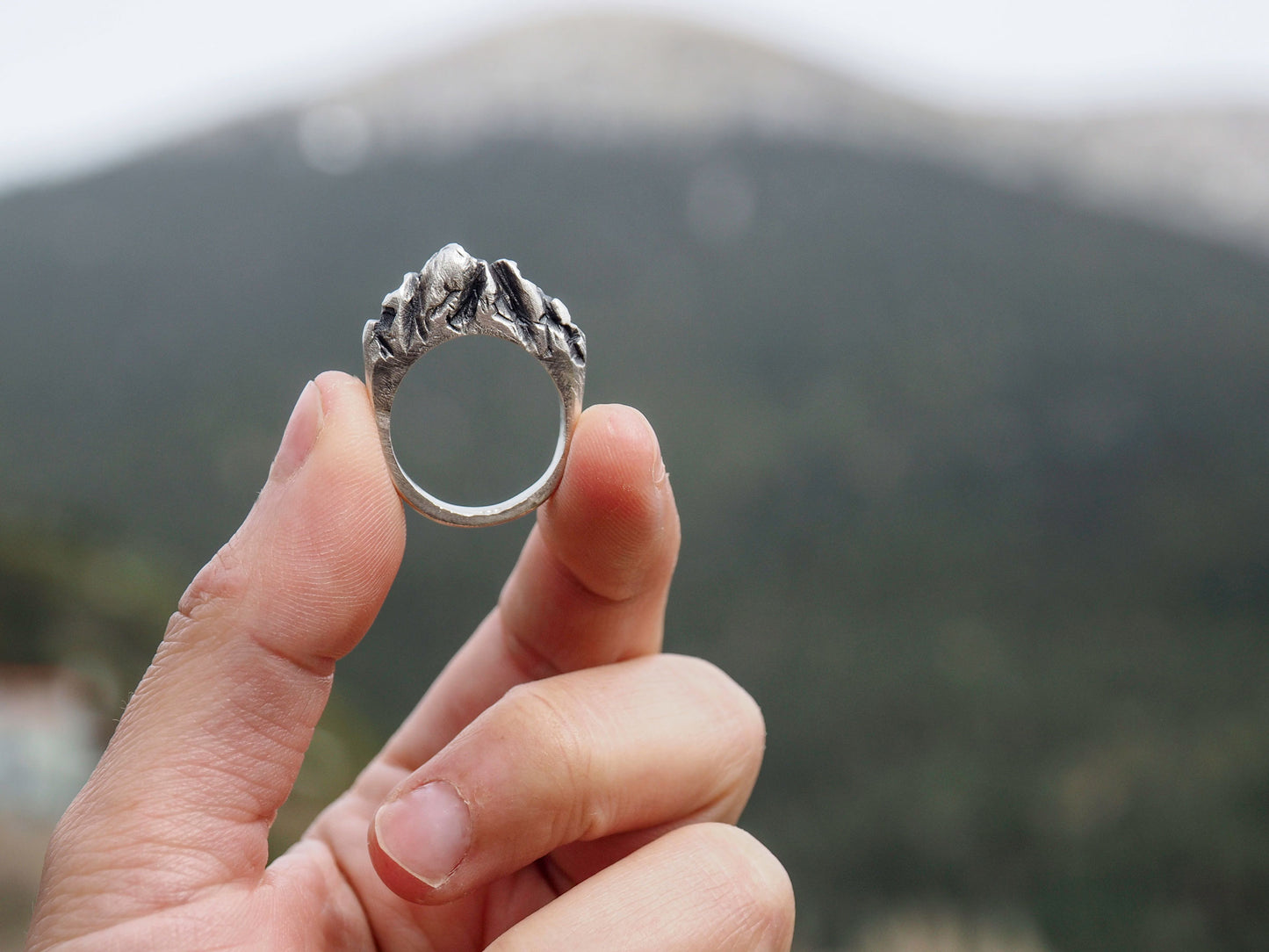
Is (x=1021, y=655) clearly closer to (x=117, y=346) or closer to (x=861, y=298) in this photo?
(x=861, y=298)

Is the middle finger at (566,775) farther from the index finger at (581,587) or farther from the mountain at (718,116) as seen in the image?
the mountain at (718,116)

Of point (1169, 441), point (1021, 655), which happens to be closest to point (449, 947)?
point (1021, 655)

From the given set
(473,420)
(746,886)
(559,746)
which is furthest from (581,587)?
(473,420)

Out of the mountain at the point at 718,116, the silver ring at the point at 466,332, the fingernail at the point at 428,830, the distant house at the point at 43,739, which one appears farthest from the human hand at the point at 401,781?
the mountain at the point at 718,116

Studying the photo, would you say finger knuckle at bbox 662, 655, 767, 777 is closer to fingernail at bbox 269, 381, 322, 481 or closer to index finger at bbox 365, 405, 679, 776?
index finger at bbox 365, 405, 679, 776

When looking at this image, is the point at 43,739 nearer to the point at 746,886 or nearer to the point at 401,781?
the point at 401,781
